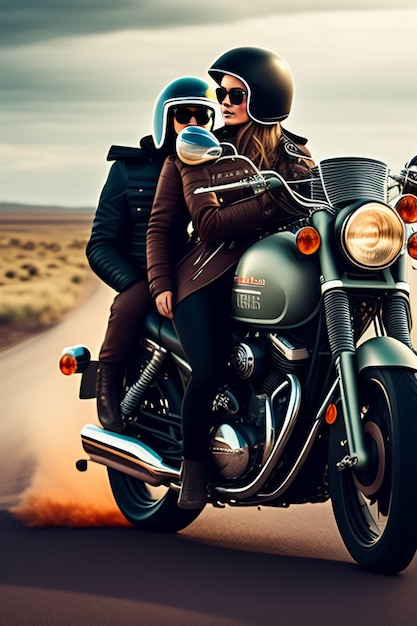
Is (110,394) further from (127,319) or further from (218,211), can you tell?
(218,211)

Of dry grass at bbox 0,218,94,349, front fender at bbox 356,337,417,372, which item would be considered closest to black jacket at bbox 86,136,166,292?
front fender at bbox 356,337,417,372

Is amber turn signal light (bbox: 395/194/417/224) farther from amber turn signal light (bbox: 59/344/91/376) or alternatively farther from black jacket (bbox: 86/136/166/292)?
amber turn signal light (bbox: 59/344/91/376)

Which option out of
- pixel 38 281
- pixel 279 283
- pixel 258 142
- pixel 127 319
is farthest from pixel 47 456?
pixel 38 281

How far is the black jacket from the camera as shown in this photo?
7883 millimetres

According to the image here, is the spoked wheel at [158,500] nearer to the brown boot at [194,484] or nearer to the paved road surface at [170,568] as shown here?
the paved road surface at [170,568]

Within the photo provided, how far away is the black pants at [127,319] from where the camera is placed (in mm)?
7773

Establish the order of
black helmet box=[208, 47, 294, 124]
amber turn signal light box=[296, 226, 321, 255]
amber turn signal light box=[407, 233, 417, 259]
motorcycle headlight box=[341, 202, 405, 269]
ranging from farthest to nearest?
black helmet box=[208, 47, 294, 124]
amber turn signal light box=[407, 233, 417, 259]
amber turn signal light box=[296, 226, 321, 255]
motorcycle headlight box=[341, 202, 405, 269]

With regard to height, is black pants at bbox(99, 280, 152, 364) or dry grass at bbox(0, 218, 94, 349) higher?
black pants at bbox(99, 280, 152, 364)

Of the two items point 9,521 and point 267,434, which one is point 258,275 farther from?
point 9,521

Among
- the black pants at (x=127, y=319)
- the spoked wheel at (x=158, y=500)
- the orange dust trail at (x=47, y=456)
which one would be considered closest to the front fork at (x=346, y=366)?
the spoked wheel at (x=158, y=500)

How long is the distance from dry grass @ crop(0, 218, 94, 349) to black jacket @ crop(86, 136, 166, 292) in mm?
11918

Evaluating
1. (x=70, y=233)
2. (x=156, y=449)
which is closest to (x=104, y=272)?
(x=156, y=449)

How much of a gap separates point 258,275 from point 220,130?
3.14 feet

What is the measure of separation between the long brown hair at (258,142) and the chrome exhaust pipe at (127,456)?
1642mm
